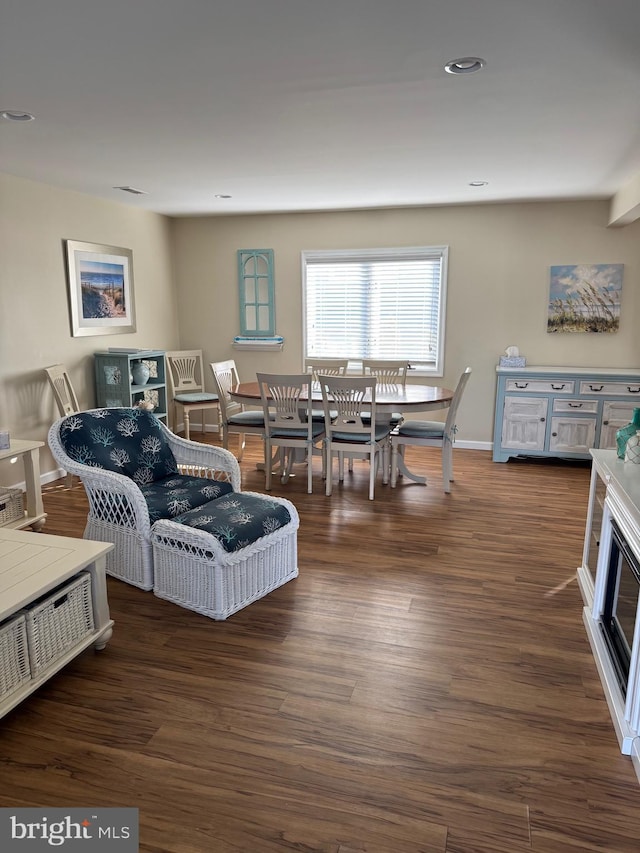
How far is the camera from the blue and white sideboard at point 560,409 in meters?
5.24

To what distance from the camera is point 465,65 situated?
2420mm

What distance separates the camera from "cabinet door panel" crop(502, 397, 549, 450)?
215 inches

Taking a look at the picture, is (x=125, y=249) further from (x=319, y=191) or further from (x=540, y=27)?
(x=540, y=27)

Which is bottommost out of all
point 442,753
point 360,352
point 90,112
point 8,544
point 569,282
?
point 442,753

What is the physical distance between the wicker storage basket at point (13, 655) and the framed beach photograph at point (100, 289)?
358cm

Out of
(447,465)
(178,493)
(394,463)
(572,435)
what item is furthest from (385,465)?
(178,493)

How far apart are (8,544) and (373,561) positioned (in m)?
1.90

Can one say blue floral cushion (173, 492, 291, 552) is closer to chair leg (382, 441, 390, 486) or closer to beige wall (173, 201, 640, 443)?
chair leg (382, 441, 390, 486)

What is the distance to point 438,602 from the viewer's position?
2.96 meters

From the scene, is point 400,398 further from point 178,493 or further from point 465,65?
point 465,65

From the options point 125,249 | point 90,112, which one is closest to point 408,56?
point 90,112

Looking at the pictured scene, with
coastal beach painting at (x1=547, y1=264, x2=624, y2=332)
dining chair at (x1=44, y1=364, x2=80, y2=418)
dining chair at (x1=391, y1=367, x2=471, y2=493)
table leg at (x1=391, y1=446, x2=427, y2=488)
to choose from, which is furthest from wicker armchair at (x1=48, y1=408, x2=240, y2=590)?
coastal beach painting at (x1=547, y1=264, x2=624, y2=332)

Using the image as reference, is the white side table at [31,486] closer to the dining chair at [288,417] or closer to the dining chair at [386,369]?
the dining chair at [288,417]

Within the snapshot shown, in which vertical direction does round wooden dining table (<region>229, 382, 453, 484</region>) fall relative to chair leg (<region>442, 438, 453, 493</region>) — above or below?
above
